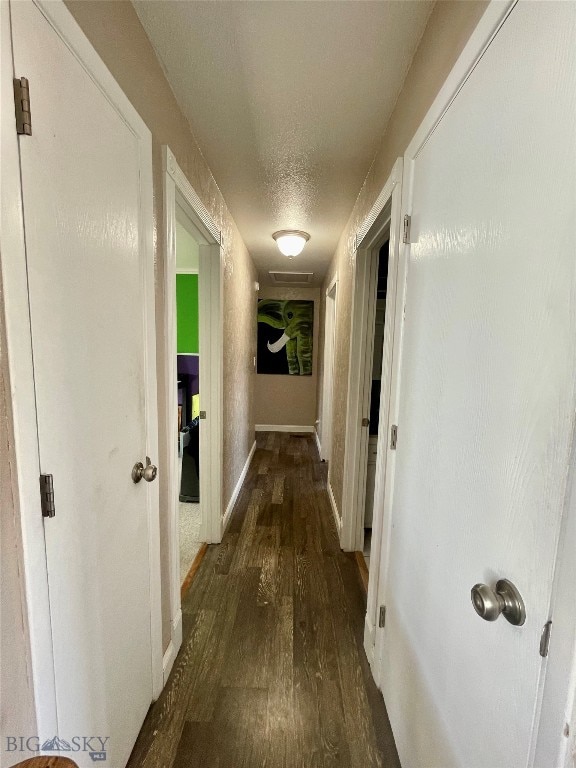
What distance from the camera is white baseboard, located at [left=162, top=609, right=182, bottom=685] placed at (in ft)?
4.47

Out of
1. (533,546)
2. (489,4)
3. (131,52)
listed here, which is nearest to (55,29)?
(131,52)

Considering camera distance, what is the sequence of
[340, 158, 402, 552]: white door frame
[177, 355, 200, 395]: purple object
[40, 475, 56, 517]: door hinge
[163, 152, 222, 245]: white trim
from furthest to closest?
[177, 355, 200, 395]: purple object → [340, 158, 402, 552]: white door frame → [163, 152, 222, 245]: white trim → [40, 475, 56, 517]: door hinge

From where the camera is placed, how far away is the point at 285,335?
5.16 meters

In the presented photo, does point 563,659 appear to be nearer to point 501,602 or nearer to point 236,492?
point 501,602

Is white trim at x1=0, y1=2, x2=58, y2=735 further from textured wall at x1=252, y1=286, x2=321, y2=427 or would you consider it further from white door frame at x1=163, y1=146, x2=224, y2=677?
textured wall at x1=252, y1=286, x2=321, y2=427

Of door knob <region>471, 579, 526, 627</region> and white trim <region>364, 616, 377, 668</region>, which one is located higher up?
door knob <region>471, 579, 526, 627</region>

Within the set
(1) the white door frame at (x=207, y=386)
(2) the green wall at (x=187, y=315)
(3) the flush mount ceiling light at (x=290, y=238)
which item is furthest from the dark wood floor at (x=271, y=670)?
(3) the flush mount ceiling light at (x=290, y=238)

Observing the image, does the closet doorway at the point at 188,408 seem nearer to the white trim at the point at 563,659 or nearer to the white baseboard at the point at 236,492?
the white baseboard at the point at 236,492

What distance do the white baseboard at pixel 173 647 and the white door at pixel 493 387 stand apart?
95cm

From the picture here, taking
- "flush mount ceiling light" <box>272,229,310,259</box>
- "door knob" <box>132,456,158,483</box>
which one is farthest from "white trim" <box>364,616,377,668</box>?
"flush mount ceiling light" <box>272,229,310,259</box>

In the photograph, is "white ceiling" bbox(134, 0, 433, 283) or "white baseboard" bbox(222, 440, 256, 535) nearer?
"white ceiling" bbox(134, 0, 433, 283)

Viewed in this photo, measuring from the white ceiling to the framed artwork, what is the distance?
306 centimetres

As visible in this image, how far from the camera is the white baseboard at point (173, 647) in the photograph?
4.47ft

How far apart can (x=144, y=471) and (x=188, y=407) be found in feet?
7.84
